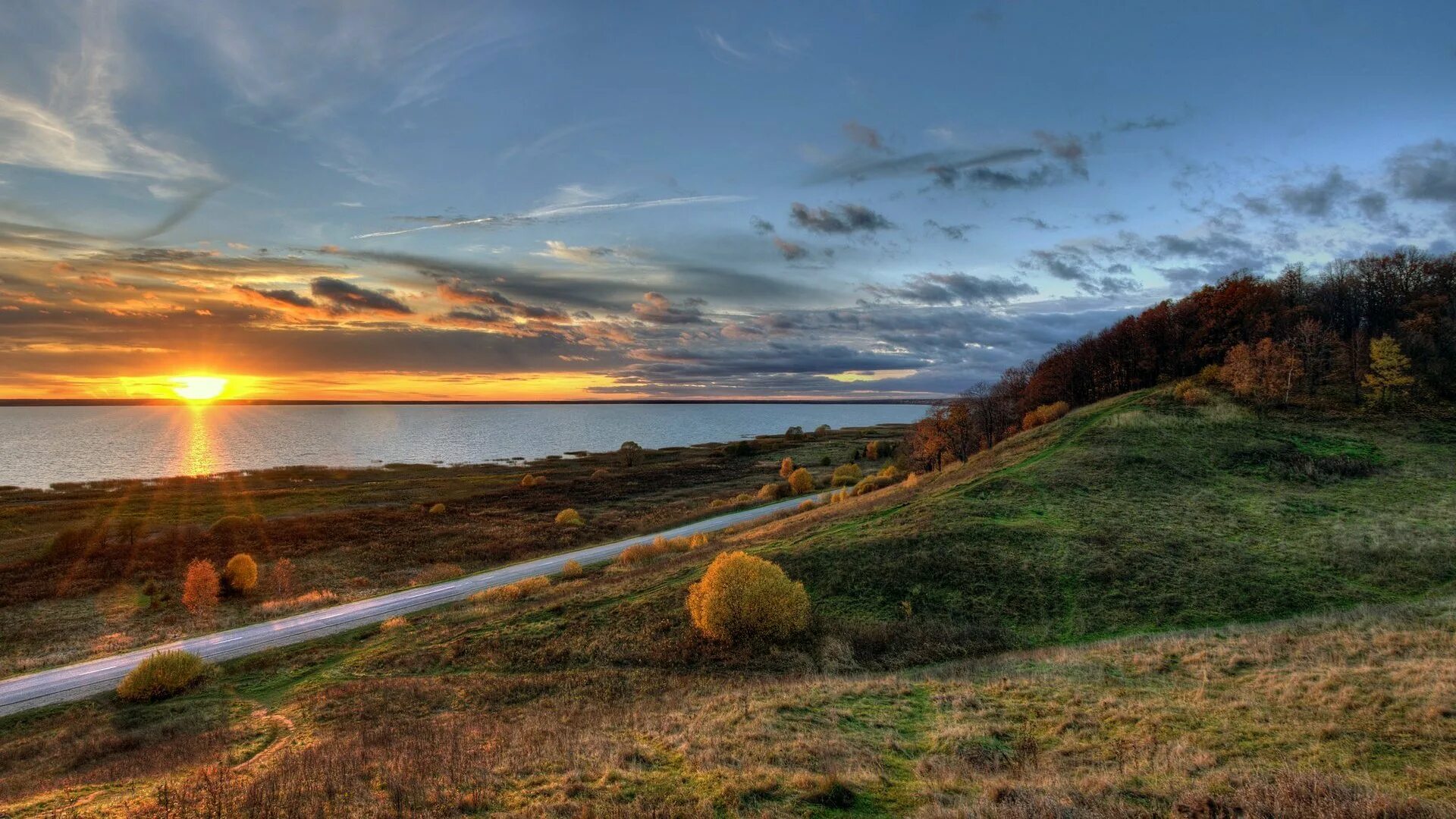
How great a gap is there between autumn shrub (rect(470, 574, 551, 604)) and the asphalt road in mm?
1969

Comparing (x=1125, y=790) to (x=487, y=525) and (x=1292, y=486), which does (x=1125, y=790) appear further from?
(x=487, y=525)

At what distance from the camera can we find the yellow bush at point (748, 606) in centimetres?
2441

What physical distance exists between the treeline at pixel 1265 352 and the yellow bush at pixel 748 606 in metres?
45.8

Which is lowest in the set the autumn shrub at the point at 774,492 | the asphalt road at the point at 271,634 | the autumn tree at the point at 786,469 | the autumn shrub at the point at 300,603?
the autumn shrub at the point at 300,603

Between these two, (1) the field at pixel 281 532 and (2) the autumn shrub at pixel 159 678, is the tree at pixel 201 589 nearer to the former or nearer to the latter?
(1) the field at pixel 281 532

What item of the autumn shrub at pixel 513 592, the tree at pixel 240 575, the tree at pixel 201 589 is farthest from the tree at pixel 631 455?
the autumn shrub at pixel 513 592

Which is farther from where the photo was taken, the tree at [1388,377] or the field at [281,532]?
the tree at [1388,377]

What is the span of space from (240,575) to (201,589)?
276cm

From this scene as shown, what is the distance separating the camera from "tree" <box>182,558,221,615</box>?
39.5 meters

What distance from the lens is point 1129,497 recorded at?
119 ft

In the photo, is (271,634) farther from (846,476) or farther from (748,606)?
(846,476)

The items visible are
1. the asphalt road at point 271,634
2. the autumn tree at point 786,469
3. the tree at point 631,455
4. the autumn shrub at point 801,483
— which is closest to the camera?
the asphalt road at point 271,634

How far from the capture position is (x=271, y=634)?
31.8 meters

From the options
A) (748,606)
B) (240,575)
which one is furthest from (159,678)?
(748,606)
